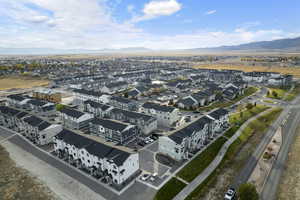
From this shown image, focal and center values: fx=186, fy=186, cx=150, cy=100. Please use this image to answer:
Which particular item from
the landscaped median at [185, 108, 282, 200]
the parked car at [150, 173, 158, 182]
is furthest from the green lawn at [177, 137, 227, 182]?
the parked car at [150, 173, 158, 182]

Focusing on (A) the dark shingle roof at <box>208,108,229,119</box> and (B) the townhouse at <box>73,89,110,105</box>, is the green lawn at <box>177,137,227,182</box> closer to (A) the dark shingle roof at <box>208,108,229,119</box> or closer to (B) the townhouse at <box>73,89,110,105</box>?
(A) the dark shingle roof at <box>208,108,229,119</box>

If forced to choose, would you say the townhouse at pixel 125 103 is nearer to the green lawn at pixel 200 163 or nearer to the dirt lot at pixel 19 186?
the green lawn at pixel 200 163

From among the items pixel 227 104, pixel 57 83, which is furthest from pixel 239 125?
pixel 57 83

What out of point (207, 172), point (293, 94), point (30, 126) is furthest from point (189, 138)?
point (293, 94)

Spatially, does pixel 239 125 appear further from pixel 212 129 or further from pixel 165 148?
pixel 165 148

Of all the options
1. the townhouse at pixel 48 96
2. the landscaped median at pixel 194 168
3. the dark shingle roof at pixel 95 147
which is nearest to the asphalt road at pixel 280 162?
the landscaped median at pixel 194 168
